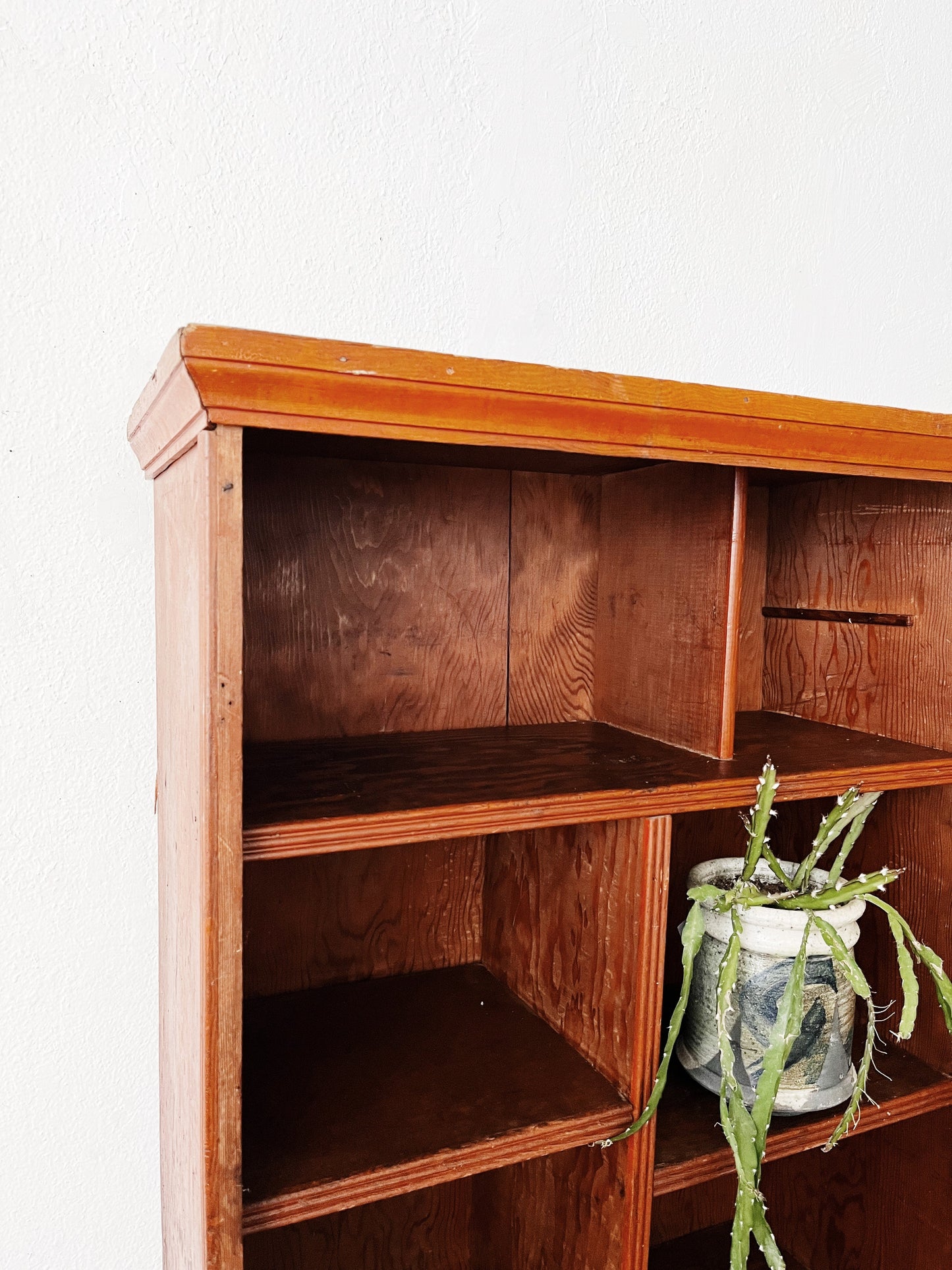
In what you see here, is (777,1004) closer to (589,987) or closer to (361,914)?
(589,987)

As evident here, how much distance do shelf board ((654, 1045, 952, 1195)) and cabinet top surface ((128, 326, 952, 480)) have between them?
76 cm

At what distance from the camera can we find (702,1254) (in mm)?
1551

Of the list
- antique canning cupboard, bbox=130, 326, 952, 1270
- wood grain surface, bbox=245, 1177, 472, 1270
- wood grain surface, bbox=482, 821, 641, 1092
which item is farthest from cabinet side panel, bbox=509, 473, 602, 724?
wood grain surface, bbox=245, 1177, 472, 1270

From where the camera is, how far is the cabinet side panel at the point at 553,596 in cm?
135

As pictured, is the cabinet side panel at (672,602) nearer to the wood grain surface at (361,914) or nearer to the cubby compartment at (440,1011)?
the cubby compartment at (440,1011)

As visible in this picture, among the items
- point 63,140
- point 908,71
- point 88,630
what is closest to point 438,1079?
point 88,630

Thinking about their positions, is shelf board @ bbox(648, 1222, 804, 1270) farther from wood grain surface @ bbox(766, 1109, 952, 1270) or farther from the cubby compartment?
the cubby compartment

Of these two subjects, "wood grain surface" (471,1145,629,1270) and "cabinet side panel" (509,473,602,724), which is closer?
"wood grain surface" (471,1145,629,1270)

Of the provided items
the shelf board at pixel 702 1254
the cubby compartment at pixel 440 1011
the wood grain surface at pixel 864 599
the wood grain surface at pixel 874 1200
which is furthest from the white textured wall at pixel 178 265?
the wood grain surface at pixel 874 1200

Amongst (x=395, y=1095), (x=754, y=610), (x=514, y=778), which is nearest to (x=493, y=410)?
(x=514, y=778)

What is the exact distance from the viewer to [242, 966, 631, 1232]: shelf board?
2.91ft

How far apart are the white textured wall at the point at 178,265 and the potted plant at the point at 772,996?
716mm

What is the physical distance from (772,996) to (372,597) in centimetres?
69

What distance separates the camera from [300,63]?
1.23 m
